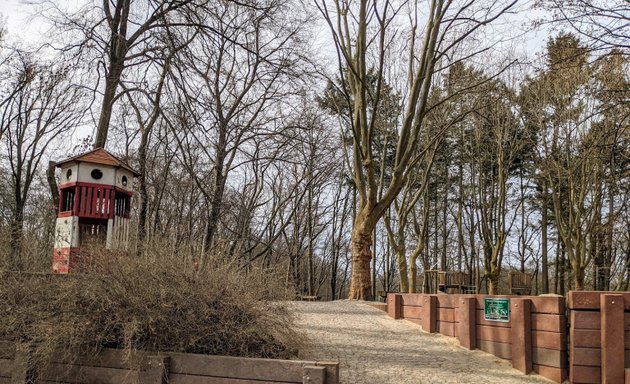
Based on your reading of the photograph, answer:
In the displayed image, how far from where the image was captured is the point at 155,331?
6129 millimetres

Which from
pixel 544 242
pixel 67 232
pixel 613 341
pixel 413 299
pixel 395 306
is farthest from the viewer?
pixel 544 242

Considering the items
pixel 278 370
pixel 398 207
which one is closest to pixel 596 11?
pixel 278 370

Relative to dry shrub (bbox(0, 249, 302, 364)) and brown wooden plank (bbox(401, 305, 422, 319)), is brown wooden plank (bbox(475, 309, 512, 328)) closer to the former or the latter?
brown wooden plank (bbox(401, 305, 422, 319))

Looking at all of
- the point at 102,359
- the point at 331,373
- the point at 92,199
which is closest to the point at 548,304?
the point at 331,373

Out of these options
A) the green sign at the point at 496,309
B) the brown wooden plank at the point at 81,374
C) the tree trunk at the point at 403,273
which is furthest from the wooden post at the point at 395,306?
the tree trunk at the point at 403,273

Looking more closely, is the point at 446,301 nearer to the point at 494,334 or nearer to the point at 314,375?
the point at 494,334

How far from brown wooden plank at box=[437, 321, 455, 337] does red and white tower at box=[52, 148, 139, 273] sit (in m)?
5.44

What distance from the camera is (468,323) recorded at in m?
8.77

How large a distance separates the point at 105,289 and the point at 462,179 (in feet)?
89.1

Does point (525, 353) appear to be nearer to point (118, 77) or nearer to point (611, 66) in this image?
point (118, 77)

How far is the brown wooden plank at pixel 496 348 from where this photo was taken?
8.00 meters

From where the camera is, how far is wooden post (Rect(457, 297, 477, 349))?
8734mm

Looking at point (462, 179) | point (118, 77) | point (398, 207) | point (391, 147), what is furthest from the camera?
point (462, 179)

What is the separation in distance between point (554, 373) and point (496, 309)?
1356 mm
